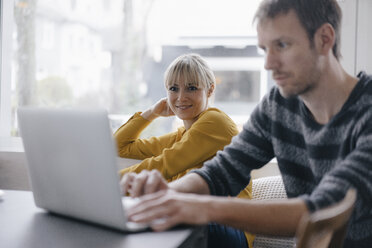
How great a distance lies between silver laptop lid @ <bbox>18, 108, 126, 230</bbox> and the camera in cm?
85

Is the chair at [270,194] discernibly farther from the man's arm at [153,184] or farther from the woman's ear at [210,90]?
the man's arm at [153,184]

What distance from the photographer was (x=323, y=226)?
727 mm

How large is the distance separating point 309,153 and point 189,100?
79 cm

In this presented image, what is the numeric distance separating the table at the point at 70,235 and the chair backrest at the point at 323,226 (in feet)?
0.80

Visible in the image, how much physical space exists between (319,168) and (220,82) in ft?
4.48

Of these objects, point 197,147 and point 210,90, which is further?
point 210,90

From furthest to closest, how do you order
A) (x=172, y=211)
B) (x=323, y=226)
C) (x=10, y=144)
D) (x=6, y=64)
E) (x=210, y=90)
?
(x=6, y=64)
(x=10, y=144)
(x=210, y=90)
(x=172, y=211)
(x=323, y=226)

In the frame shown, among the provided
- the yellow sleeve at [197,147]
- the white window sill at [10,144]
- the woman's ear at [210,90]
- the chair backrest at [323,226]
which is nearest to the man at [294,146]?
the chair backrest at [323,226]

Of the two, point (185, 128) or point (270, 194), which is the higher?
point (185, 128)

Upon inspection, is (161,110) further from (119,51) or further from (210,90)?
(119,51)

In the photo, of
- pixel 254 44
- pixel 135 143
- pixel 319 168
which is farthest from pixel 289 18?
pixel 254 44

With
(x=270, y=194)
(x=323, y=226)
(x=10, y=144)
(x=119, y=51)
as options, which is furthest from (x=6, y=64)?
(x=323, y=226)

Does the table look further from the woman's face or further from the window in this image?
the window

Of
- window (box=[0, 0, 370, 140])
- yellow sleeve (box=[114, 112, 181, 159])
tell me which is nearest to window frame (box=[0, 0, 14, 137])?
window (box=[0, 0, 370, 140])
